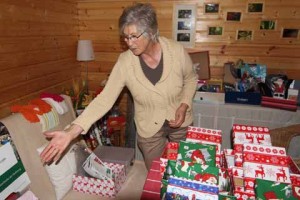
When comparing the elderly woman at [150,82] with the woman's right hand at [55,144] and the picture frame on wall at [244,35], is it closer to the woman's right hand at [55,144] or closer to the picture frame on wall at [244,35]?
the woman's right hand at [55,144]

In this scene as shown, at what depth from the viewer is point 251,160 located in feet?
2.99

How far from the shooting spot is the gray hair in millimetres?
1294

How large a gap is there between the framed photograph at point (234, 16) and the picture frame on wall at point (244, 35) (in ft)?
0.46

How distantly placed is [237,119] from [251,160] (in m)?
Answer: 1.62

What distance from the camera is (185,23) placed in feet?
9.62

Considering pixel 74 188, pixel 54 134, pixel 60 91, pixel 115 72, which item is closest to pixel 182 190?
pixel 54 134

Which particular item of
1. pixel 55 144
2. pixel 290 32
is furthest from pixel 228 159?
pixel 290 32

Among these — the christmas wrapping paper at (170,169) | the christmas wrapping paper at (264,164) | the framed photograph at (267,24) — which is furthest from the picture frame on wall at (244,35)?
the christmas wrapping paper at (170,169)

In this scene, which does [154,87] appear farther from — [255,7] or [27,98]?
[255,7]

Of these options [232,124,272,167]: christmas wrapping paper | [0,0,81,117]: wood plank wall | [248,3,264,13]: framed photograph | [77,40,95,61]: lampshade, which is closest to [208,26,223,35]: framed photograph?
[248,3,264,13]: framed photograph

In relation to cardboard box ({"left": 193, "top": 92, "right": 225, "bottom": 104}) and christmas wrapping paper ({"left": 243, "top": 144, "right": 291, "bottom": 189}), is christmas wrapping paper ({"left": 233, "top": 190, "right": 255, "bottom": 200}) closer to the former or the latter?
christmas wrapping paper ({"left": 243, "top": 144, "right": 291, "bottom": 189})

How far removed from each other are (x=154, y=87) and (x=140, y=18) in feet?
1.28

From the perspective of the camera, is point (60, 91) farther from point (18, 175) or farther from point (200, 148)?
point (200, 148)

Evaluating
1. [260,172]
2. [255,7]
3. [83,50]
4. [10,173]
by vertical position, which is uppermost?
[255,7]
